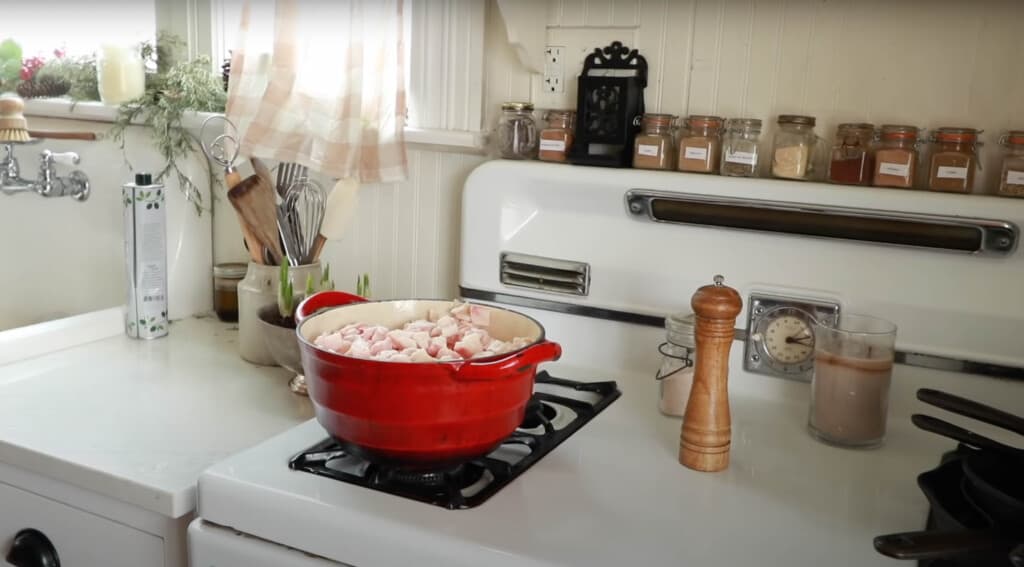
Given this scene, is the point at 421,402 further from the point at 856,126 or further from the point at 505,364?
the point at 856,126

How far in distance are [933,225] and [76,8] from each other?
184 cm

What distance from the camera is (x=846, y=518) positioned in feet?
2.99

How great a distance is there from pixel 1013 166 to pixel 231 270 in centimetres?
125

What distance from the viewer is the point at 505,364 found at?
91 cm

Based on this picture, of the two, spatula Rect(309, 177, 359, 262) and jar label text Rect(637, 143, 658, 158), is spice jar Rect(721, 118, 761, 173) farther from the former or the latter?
spatula Rect(309, 177, 359, 262)

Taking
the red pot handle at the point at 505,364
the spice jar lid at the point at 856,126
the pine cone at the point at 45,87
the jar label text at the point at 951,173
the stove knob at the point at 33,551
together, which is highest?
the pine cone at the point at 45,87

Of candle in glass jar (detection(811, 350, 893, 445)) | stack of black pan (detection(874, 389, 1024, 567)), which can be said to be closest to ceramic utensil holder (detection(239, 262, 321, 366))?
candle in glass jar (detection(811, 350, 893, 445))

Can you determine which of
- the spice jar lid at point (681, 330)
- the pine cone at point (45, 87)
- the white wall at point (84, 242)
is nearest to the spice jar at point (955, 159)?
the spice jar lid at point (681, 330)

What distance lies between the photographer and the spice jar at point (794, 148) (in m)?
1.22

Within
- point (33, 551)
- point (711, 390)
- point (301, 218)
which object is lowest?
point (33, 551)

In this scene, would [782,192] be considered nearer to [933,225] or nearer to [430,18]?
[933,225]

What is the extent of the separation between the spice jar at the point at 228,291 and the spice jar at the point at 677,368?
0.83 metres

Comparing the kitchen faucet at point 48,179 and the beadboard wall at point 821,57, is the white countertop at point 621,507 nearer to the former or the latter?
the beadboard wall at point 821,57

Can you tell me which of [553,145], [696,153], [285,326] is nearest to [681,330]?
[696,153]
